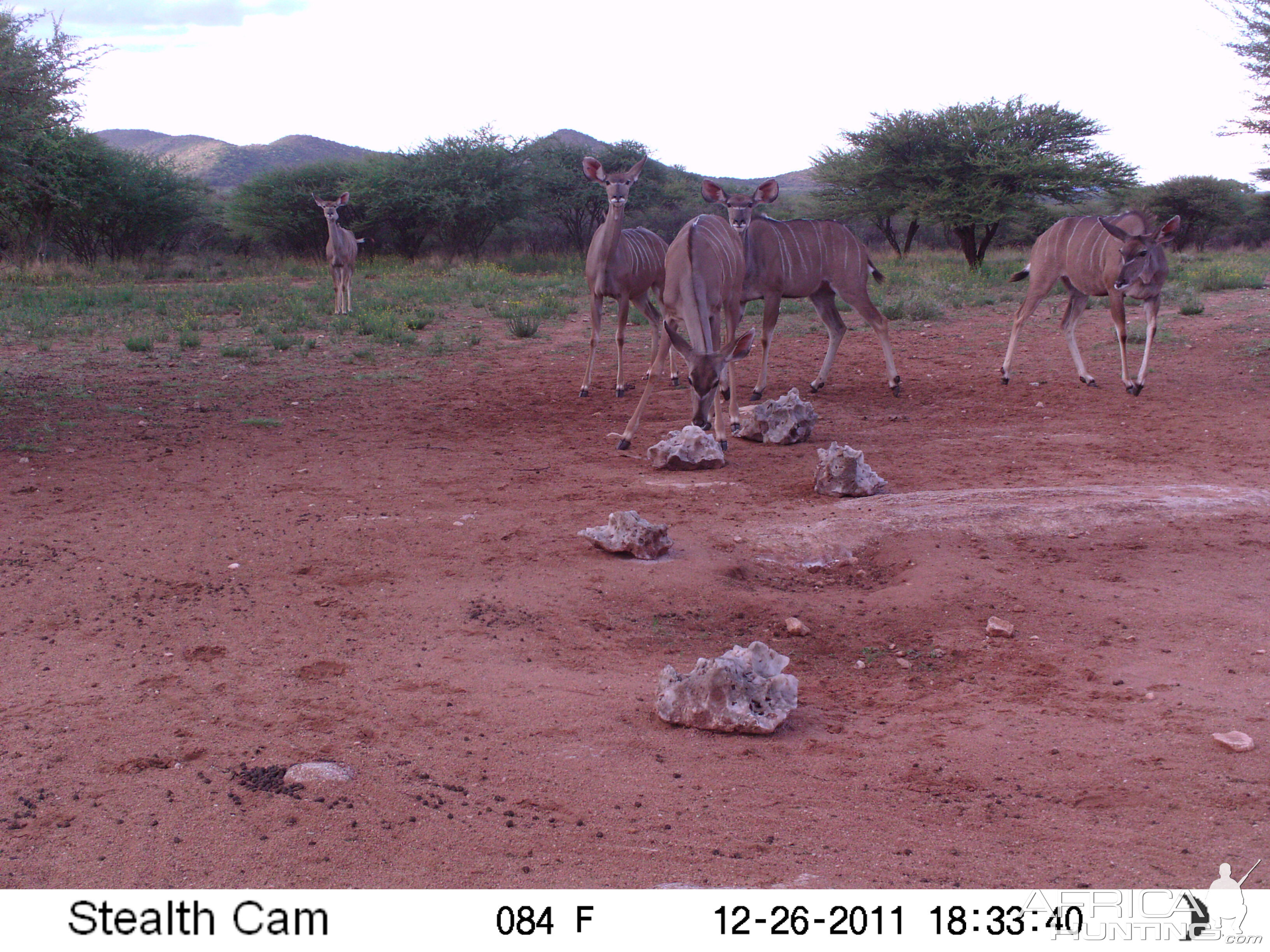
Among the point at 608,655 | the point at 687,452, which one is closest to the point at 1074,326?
the point at 687,452

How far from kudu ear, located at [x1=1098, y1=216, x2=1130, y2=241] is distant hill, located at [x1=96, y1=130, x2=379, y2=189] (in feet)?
228

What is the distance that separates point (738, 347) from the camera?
7.57 metres

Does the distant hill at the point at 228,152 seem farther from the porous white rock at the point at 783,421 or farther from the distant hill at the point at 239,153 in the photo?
the porous white rock at the point at 783,421

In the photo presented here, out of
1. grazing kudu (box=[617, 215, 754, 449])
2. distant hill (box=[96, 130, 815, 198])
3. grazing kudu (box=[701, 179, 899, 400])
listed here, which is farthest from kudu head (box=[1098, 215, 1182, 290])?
distant hill (box=[96, 130, 815, 198])

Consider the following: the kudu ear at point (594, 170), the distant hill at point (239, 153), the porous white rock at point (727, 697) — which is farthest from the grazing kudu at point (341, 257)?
the distant hill at point (239, 153)

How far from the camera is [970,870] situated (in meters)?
2.68

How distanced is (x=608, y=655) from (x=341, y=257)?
14424 millimetres

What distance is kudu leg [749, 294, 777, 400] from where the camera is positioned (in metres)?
10.4

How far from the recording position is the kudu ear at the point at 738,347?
7.51 meters

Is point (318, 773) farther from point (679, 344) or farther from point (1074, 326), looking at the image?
point (1074, 326)

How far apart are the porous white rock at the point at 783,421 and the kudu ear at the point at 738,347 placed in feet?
2.91

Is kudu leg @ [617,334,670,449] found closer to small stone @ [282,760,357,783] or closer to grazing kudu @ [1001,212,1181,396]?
grazing kudu @ [1001,212,1181,396]

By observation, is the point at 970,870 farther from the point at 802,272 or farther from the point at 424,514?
the point at 802,272

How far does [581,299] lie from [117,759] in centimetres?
1608
